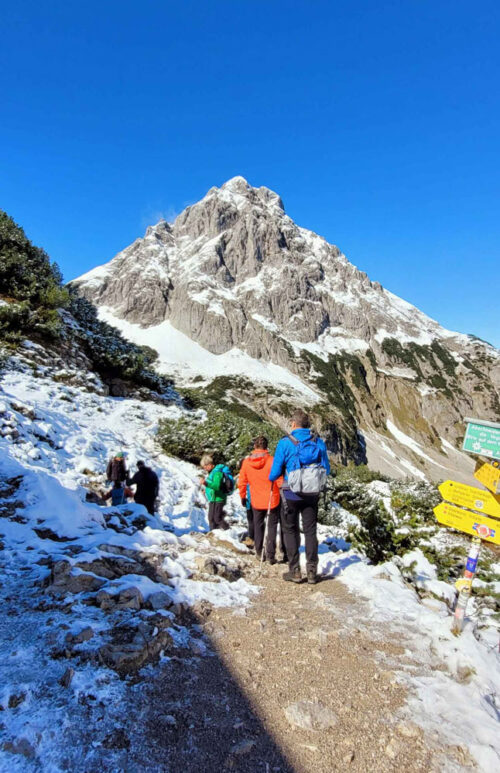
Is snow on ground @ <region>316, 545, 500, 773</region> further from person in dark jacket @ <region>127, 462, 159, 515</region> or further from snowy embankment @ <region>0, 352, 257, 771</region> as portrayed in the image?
person in dark jacket @ <region>127, 462, 159, 515</region>

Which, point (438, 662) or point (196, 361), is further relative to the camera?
point (196, 361)

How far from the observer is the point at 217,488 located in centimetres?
789

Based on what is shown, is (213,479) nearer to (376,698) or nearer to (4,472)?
(4,472)

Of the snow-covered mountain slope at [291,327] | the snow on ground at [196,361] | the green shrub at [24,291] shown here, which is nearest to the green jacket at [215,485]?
the green shrub at [24,291]

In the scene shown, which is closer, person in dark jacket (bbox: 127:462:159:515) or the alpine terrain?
the alpine terrain

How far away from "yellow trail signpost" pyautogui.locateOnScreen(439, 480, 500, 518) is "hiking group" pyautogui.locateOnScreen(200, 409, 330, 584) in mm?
1497

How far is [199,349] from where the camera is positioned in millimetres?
106750

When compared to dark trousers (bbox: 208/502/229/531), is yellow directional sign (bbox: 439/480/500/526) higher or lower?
higher

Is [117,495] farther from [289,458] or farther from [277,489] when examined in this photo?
[289,458]

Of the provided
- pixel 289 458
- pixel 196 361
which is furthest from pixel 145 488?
pixel 196 361

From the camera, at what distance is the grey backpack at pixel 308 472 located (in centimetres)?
507

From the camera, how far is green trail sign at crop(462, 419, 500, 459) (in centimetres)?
392

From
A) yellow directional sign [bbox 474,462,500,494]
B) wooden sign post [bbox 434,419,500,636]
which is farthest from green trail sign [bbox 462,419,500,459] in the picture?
yellow directional sign [bbox 474,462,500,494]

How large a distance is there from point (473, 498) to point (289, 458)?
7.42ft
